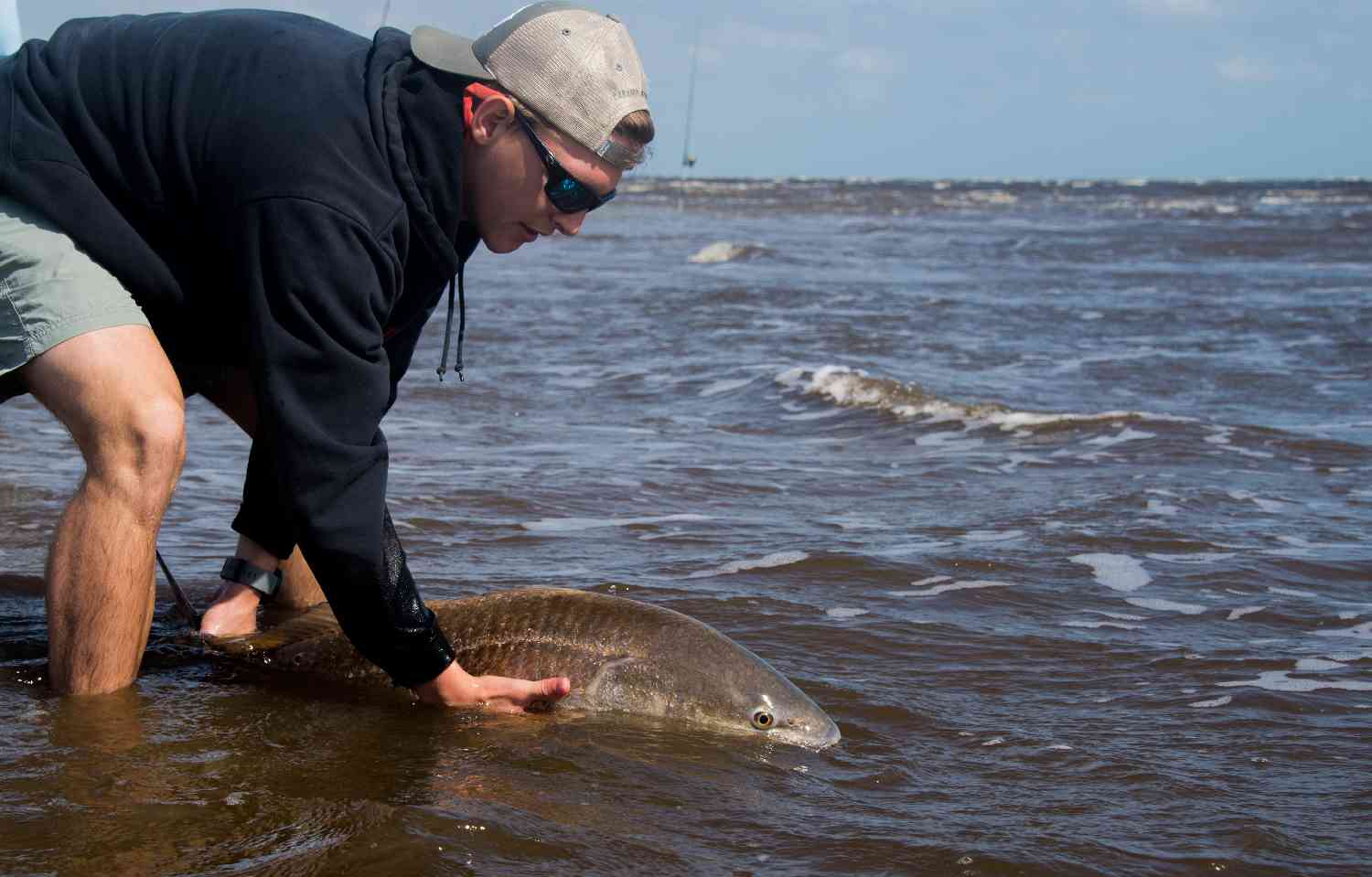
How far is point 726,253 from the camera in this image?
82.5 feet

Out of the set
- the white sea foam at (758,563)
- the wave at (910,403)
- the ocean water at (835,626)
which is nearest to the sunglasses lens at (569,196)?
the ocean water at (835,626)

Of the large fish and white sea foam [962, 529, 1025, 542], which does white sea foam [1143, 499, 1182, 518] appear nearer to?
white sea foam [962, 529, 1025, 542]

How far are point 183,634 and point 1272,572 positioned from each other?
13.0 feet

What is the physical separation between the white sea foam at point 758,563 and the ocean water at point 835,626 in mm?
17

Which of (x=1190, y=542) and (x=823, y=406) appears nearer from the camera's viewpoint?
(x=1190, y=542)

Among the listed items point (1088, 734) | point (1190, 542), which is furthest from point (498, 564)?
point (1190, 542)

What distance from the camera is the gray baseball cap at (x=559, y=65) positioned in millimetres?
3229

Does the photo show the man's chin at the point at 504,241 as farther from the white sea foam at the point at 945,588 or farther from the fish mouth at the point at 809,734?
the white sea foam at the point at 945,588

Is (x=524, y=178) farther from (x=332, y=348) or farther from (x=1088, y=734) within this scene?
(x=1088, y=734)

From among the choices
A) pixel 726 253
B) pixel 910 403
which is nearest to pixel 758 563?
pixel 910 403

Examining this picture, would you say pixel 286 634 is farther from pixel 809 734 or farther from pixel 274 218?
pixel 274 218

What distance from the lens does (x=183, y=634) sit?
4449 mm

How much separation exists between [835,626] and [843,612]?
0.59 feet

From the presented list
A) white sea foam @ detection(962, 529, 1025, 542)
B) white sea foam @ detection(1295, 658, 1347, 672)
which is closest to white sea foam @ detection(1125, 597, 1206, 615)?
white sea foam @ detection(1295, 658, 1347, 672)
